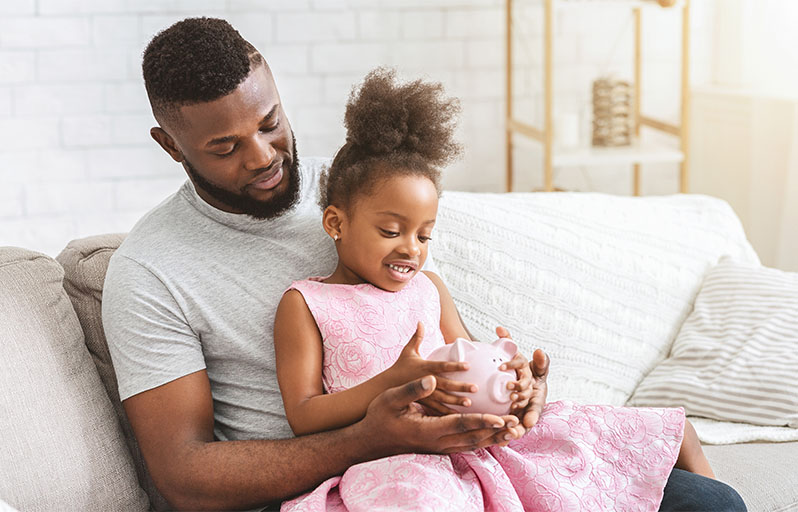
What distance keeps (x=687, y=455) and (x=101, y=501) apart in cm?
91

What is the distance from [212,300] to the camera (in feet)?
4.63

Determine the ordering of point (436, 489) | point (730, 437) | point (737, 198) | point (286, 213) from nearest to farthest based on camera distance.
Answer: point (436, 489) < point (286, 213) < point (730, 437) < point (737, 198)

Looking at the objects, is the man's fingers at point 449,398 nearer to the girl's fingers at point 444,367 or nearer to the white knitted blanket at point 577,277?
the girl's fingers at point 444,367

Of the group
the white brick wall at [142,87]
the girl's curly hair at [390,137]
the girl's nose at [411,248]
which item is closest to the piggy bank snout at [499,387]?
the girl's nose at [411,248]

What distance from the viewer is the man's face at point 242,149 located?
1362 mm

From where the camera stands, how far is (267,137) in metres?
1.41

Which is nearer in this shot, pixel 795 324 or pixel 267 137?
pixel 267 137

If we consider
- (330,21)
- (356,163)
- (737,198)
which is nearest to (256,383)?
(356,163)

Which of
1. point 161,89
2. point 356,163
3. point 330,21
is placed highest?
point 330,21

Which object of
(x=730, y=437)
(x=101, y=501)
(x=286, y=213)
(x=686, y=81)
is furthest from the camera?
(x=686, y=81)

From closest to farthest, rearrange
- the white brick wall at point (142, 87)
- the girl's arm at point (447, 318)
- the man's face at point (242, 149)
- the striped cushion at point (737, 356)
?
the man's face at point (242, 149) < the girl's arm at point (447, 318) < the striped cushion at point (737, 356) < the white brick wall at point (142, 87)

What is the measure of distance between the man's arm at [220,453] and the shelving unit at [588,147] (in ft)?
6.31

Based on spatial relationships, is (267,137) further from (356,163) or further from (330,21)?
(330,21)

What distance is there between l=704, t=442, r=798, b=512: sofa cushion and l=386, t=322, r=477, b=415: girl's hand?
0.67 meters
